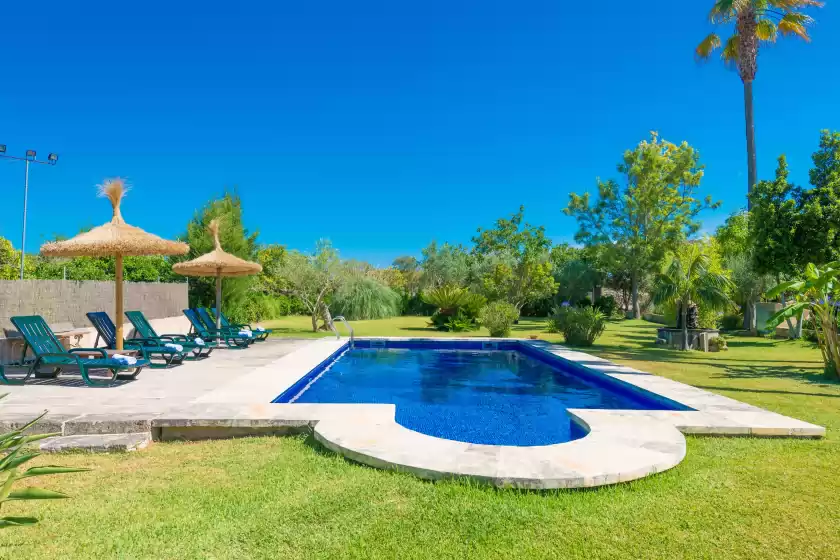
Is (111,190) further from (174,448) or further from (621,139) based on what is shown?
(621,139)

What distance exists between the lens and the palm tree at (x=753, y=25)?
19.9 m

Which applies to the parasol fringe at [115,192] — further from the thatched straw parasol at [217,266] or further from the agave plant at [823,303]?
the agave plant at [823,303]

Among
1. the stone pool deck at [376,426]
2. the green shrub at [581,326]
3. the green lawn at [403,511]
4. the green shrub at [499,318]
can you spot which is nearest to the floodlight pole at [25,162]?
Answer: the green shrub at [499,318]

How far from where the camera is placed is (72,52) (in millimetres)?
30312

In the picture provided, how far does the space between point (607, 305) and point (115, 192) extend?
2517cm

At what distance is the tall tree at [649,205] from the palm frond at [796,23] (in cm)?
1008

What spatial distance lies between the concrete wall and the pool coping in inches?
231

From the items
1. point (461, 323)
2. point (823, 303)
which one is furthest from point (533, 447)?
point (461, 323)

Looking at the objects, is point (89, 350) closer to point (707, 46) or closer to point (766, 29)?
point (766, 29)

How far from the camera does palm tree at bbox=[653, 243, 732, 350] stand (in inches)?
528

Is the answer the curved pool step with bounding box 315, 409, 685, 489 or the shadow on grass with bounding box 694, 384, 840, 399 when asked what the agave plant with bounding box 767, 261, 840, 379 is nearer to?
the shadow on grass with bounding box 694, 384, 840, 399

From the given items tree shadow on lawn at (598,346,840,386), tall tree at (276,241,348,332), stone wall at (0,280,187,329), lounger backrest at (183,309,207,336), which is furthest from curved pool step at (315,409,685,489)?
tall tree at (276,241,348,332)

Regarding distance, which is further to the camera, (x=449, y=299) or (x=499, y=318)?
(x=449, y=299)

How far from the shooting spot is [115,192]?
921 cm
